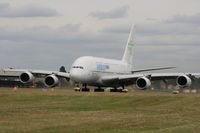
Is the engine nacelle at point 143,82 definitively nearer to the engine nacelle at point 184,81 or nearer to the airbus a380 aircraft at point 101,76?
the airbus a380 aircraft at point 101,76

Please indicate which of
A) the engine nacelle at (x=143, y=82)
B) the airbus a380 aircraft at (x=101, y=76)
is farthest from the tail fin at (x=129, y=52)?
the engine nacelle at (x=143, y=82)

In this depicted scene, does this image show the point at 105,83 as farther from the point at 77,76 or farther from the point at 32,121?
the point at 32,121

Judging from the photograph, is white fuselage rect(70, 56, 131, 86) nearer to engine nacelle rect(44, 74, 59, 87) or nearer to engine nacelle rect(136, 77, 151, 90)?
engine nacelle rect(44, 74, 59, 87)

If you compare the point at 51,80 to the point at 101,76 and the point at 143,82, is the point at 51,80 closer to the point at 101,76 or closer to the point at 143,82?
the point at 101,76

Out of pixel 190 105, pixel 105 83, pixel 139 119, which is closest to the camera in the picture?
pixel 139 119

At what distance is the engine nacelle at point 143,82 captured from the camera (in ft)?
219

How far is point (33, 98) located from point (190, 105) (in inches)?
519

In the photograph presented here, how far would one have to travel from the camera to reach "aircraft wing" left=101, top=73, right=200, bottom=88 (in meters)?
66.7

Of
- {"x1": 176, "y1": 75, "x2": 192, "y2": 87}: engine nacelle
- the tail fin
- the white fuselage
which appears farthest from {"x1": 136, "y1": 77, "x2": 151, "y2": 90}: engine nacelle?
the tail fin

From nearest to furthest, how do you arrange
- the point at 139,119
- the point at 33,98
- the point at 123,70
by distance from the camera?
the point at 139,119 → the point at 33,98 → the point at 123,70

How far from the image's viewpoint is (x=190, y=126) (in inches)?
974

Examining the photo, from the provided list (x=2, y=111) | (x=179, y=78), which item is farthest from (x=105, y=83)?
(x=2, y=111)

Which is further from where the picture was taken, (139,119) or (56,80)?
(56,80)

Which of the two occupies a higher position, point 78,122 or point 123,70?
point 123,70
